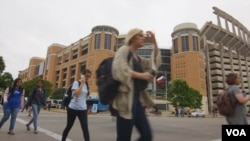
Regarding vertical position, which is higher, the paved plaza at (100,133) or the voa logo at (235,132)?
the voa logo at (235,132)

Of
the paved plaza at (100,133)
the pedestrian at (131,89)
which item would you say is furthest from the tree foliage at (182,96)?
the pedestrian at (131,89)

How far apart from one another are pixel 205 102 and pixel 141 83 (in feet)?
229

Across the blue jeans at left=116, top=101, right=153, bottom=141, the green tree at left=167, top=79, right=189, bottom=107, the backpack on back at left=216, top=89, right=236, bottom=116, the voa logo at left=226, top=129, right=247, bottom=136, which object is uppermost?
the green tree at left=167, top=79, right=189, bottom=107

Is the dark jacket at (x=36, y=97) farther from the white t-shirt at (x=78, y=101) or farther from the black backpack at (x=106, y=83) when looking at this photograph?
the black backpack at (x=106, y=83)

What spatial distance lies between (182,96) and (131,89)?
40690 mm

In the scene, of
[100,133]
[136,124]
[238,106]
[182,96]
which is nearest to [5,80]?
[182,96]

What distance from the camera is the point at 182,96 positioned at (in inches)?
1619

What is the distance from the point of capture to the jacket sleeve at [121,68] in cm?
213

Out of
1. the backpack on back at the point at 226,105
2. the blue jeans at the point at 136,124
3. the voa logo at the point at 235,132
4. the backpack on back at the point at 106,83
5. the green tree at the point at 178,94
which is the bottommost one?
the voa logo at the point at 235,132

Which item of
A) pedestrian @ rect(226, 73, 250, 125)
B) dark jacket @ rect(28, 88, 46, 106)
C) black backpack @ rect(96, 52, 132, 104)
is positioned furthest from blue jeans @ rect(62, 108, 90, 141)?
dark jacket @ rect(28, 88, 46, 106)

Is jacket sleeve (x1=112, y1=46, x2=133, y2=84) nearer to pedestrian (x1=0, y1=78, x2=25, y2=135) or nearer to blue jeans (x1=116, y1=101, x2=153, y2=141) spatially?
blue jeans (x1=116, y1=101, x2=153, y2=141)

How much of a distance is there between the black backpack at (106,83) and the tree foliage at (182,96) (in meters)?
39.7

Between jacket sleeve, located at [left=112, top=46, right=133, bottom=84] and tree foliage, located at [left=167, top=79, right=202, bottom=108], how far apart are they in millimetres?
39854

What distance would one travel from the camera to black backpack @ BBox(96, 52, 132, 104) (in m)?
2.19
